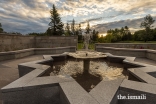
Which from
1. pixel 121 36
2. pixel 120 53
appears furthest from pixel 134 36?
pixel 120 53

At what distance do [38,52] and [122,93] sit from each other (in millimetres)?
8676

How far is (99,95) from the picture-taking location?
5.84 feet

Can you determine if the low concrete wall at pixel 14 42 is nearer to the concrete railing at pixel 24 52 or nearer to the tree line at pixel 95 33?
the concrete railing at pixel 24 52

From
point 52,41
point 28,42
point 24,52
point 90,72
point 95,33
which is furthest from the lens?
point 95,33

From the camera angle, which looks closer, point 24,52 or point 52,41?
point 24,52

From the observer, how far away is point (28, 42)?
1169 cm

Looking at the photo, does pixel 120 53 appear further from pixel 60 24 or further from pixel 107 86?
pixel 60 24

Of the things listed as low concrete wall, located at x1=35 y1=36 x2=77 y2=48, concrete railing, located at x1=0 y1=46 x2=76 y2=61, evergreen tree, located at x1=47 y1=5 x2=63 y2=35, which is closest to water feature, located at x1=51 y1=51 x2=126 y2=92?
concrete railing, located at x1=0 y1=46 x2=76 y2=61

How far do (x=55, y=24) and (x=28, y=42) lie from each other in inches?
938

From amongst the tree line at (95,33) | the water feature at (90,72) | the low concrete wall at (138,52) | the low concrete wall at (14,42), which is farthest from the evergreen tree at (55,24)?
the water feature at (90,72)

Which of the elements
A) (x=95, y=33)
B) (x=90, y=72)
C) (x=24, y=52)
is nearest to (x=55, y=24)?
(x=95, y=33)

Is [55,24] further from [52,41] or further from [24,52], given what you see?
[24,52]

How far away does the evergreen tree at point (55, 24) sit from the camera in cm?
3344

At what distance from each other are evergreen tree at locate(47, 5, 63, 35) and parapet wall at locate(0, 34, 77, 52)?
71.8 feet
